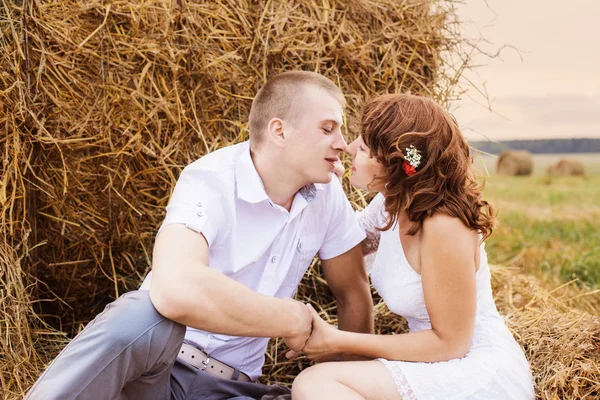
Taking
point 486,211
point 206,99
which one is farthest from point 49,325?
point 486,211

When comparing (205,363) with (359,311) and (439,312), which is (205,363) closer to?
(359,311)

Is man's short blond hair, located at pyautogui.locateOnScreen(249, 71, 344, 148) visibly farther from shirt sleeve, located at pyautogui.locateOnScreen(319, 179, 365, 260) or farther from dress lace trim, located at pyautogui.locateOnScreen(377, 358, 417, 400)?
dress lace trim, located at pyautogui.locateOnScreen(377, 358, 417, 400)

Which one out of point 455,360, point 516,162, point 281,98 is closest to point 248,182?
point 281,98

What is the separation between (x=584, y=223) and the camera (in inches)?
265

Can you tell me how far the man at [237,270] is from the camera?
1.83 m

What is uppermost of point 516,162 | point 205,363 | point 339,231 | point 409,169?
point 409,169

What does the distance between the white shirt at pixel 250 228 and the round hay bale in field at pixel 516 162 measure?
10.9 metres

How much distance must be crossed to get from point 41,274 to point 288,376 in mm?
1297

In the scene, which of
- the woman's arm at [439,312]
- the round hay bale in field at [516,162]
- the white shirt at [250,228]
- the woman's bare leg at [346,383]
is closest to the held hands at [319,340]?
the woman's arm at [439,312]

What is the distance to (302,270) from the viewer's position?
8.18 ft

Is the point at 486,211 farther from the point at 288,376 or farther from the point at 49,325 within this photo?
the point at 49,325

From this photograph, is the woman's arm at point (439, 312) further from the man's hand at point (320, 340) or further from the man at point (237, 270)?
the man at point (237, 270)

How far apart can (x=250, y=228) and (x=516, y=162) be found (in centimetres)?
1140

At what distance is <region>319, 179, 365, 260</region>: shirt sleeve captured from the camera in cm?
250
